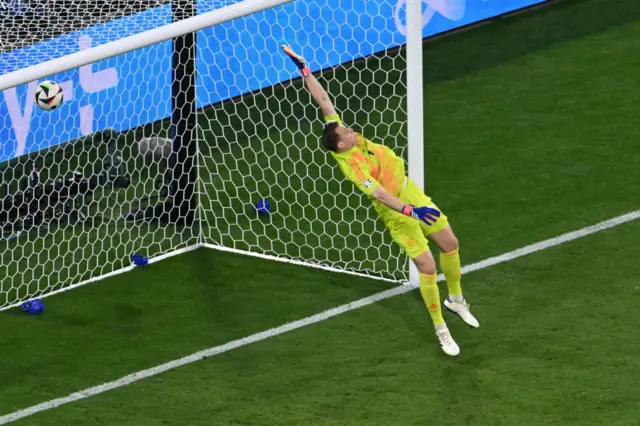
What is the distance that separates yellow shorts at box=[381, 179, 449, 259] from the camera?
8.11 metres

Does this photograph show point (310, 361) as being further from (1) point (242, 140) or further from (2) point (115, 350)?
(1) point (242, 140)

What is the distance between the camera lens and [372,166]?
8047 mm

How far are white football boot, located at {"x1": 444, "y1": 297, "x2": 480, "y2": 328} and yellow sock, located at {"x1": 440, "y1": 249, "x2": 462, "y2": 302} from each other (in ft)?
0.12

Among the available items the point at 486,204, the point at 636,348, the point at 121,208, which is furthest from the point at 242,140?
the point at 636,348

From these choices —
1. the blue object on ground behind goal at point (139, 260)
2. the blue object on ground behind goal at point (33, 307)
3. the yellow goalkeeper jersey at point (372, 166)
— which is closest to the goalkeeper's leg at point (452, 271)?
the yellow goalkeeper jersey at point (372, 166)

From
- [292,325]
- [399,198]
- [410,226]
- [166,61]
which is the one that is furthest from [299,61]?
[166,61]

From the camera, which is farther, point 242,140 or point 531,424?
point 242,140

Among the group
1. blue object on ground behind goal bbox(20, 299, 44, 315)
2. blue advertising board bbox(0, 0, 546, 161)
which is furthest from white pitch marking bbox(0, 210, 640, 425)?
blue advertising board bbox(0, 0, 546, 161)

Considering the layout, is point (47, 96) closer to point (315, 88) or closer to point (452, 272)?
point (315, 88)

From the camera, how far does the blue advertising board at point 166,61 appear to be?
10516mm

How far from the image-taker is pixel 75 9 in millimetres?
10867

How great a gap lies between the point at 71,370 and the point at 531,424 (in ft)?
10.1

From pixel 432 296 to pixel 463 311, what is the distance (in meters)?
0.39

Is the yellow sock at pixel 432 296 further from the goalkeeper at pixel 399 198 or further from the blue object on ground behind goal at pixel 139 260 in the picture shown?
the blue object on ground behind goal at pixel 139 260
